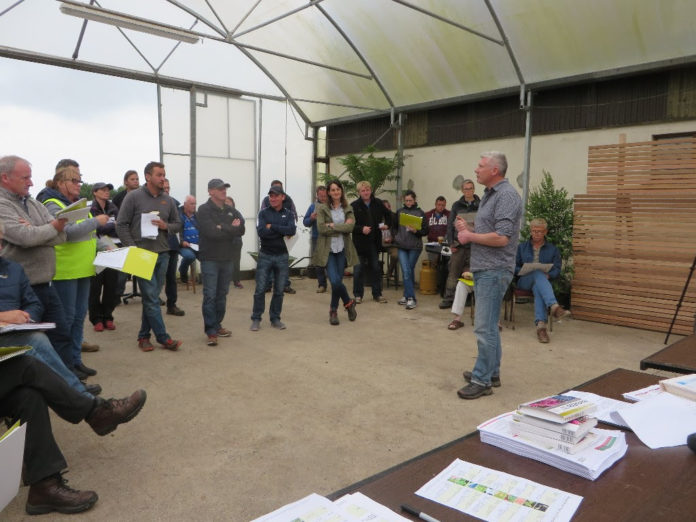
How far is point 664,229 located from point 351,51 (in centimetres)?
552

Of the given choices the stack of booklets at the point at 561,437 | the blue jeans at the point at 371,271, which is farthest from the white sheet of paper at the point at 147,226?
the stack of booklets at the point at 561,437

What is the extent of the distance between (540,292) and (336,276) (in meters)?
2.41

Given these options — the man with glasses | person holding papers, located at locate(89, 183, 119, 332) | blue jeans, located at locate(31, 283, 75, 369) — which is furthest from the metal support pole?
blue jeans, located at locate(31, 283, 75, 369)

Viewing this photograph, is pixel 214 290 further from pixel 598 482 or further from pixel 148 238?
pixel 598 482

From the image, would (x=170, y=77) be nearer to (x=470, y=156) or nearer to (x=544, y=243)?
(x=470, y=156)

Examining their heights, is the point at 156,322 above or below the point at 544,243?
below

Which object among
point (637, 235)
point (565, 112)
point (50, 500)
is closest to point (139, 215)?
point (50, 500)

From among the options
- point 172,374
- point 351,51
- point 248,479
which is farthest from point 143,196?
point 351,51

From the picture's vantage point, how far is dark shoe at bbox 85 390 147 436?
9.21 feet

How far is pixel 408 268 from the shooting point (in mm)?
7879

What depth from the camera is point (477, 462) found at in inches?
60.0

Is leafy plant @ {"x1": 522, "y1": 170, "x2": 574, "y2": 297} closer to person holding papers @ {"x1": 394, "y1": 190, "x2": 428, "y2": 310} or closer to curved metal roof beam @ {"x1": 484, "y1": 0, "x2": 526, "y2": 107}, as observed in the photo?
curved metal roof beam @ {"x1": 484, "y1": 0, "x2": 526, "y2": 107}

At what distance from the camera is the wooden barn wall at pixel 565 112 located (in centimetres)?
664

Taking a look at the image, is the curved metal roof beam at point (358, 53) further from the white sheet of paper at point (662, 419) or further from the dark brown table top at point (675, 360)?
the white sheet of paper at point (662, 419)
